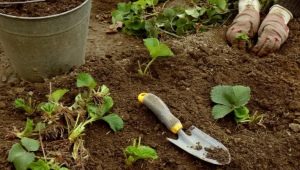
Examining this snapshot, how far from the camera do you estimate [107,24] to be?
288cm

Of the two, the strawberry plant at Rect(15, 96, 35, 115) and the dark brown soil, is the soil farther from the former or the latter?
the dark brown soil

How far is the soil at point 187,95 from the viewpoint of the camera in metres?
1.95

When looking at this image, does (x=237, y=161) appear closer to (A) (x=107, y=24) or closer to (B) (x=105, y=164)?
(B) (x=105, y=164)

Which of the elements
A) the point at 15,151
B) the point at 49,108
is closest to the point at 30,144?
the point at 15,151

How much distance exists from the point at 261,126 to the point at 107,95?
69cm

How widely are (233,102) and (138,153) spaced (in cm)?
56

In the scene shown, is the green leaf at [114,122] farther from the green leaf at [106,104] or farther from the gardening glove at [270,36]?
the gardening glove at [270,36]

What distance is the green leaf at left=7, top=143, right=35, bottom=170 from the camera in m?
1.77

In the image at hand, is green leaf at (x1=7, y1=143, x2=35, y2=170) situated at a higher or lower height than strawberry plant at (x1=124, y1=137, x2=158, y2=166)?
lower

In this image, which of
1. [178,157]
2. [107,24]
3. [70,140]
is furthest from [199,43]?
[70,140]

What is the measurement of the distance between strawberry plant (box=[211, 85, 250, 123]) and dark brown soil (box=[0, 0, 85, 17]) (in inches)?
31.5

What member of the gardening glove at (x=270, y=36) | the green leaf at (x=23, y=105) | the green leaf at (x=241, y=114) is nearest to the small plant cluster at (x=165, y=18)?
the gardening glove at (x=270, y=36)

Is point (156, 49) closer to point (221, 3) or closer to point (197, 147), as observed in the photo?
point (197, 147)

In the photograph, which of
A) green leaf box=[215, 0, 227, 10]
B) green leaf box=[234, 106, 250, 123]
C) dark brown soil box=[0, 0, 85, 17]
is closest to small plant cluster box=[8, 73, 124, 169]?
dark brown soil box=[0, 0, 85, 17]
